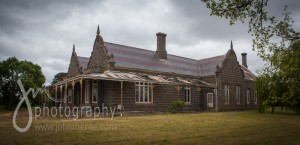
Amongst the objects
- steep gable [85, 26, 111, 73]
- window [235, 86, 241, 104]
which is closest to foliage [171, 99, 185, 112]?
steep gable [85, 26, 111, 73]

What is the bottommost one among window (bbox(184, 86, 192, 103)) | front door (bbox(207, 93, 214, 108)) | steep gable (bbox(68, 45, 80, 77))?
front door (bbox(207, 93, 214, 108))

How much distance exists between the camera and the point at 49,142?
808cm

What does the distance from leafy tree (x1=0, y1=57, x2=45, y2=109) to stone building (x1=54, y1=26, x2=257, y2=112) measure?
5.31 meters

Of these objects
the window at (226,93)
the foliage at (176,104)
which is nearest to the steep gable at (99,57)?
the foliage at (176,104)

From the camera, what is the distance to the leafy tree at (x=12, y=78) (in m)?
32.6

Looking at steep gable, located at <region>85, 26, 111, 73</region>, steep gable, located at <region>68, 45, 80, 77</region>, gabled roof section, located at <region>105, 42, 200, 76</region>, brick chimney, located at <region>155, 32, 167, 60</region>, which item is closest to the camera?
steep gable, located at <region>85, 26, 111, 73</region>

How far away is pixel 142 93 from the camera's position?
943 inches

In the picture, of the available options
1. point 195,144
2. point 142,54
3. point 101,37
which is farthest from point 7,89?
point 195,144

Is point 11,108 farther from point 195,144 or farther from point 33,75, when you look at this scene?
point 195,144

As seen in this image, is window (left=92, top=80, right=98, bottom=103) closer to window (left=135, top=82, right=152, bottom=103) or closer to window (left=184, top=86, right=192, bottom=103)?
window (left=135, top=82, right=152, bottom=103)

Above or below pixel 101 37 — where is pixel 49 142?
below

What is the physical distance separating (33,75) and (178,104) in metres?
21.1

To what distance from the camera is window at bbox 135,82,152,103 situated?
23.6 m

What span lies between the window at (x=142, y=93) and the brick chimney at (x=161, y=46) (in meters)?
7.20
